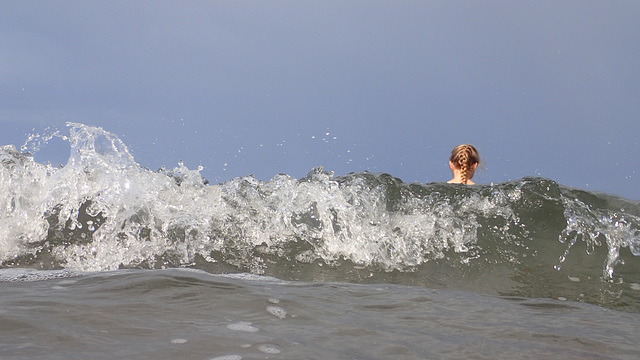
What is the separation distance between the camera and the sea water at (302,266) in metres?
1.70

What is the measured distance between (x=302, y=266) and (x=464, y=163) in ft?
11.9

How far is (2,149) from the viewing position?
4.89 m

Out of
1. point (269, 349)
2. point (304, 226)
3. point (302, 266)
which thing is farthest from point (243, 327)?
point (304, 226)

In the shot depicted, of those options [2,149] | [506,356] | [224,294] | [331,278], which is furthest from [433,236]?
[2,149]

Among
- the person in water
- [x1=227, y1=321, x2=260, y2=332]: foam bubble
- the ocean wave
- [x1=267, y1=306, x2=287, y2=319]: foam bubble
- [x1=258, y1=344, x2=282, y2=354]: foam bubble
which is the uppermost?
the person in water

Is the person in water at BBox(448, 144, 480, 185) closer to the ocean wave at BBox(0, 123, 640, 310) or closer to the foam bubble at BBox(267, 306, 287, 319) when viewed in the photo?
the ocean wave at BBox(0, 123, 640, 310)

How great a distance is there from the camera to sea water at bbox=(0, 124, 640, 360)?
170 centimetres

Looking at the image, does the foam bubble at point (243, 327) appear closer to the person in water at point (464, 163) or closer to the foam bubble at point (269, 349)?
the foam bubble at point (269, 349)

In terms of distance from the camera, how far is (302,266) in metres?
3.70

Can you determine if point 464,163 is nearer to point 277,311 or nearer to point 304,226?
point 304,226

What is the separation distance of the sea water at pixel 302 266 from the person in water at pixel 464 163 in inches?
59.7

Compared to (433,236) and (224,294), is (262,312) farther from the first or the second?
(433,236)

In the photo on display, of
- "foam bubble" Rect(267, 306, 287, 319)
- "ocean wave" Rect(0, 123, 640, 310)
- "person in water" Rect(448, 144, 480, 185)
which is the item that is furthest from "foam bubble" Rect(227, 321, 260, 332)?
"person in water" Rect(448, 144, 480, 185)

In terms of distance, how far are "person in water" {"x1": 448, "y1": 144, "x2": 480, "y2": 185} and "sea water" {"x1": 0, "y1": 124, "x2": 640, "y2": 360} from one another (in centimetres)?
152
